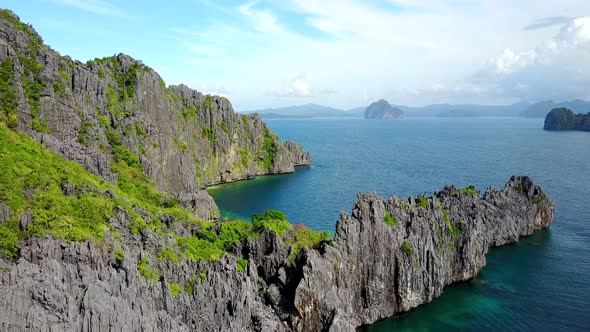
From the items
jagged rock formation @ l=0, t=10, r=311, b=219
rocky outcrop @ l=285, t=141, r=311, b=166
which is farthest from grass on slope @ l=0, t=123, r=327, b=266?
rocky outcrop @ l=285, t=141, r=311, b=166

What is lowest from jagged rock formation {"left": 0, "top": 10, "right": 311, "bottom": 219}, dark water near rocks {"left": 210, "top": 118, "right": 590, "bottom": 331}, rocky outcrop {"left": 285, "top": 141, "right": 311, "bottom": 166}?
dark water near rocks {"left": 210, "top": 118, "right": 590, "bottom": 331}

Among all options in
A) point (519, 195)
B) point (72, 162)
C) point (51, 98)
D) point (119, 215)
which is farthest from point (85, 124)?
point (519, 195)

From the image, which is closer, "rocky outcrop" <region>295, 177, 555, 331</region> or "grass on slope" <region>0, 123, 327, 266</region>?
"grass on slope" <region>0, 123, 327, 266</region>

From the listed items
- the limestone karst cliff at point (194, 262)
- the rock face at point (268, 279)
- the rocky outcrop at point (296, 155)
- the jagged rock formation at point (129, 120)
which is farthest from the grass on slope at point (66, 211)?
the rocky outcrop at point (296, 155)

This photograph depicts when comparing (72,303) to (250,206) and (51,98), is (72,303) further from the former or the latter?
(250,206)

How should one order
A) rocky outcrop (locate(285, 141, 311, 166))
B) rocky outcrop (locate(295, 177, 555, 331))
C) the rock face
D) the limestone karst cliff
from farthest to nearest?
1. rocky outcrop (locate(285, 141, 311, 166))
2. rocky outcrop (locate(295, 177, 555, 331))
3. the limestone karst cliff
4. the rock face

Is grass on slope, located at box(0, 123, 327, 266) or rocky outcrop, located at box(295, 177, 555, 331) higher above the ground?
grass on slope, located at box(0, 123, 327, 266)

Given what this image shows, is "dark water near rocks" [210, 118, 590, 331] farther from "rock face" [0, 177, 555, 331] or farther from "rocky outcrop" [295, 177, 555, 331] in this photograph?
"rock face" [0, 177, 555, 331]

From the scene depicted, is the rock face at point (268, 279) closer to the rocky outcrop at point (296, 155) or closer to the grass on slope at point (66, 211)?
the grass on slope at point (66, 211)
